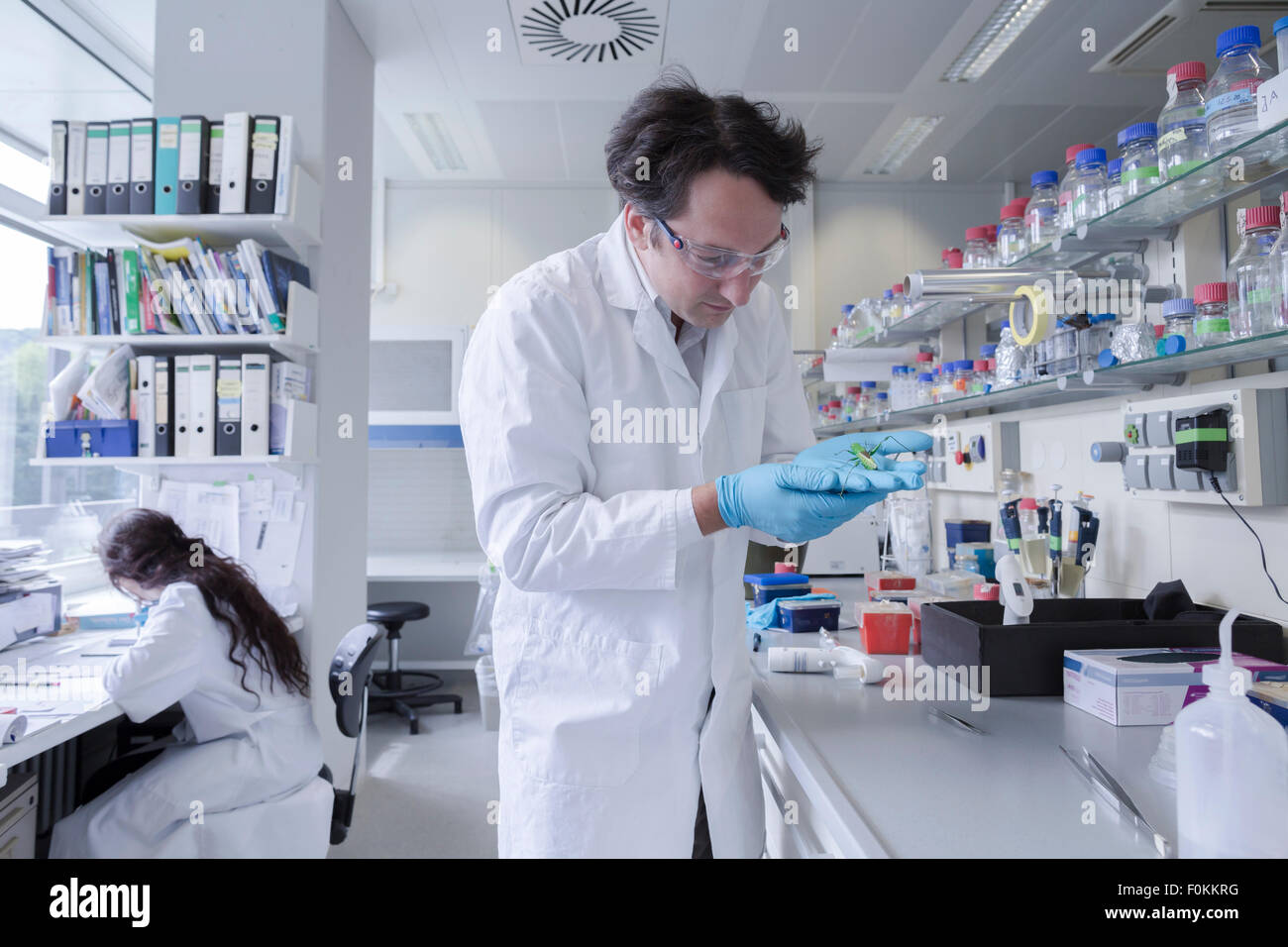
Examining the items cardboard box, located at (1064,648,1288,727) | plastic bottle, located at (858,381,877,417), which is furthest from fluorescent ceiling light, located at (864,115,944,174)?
cardboard box, located at (1064,648,1288,727)

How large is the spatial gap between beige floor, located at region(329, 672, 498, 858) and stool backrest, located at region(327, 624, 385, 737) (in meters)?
0.70

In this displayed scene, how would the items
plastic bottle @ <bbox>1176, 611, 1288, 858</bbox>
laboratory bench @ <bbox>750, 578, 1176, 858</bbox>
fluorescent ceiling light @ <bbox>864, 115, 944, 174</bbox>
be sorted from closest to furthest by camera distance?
1. plastic bottle @ <bbox>1176, 611, 1288, 858</bbox>
2. laboratory bench @ <bbox>750, 578, 1176, 858</bbox>
3. fluorescent ceiling light @ <bbox>864, 115, 944, 174</bbox>

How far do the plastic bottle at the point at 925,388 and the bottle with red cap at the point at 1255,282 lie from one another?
98 centimetres

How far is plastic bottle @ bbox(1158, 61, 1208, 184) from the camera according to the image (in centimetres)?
121

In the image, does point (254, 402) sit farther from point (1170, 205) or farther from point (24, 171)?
point (1170, 205)

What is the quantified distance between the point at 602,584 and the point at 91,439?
1975 millimetres

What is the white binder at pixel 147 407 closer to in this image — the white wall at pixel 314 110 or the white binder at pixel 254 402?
the white binder at pixel 254 402

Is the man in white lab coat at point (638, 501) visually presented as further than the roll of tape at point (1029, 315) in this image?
No

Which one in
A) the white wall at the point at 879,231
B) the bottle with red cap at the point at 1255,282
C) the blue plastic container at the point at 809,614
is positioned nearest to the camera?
the bottle with red cap at the point at 1255,282

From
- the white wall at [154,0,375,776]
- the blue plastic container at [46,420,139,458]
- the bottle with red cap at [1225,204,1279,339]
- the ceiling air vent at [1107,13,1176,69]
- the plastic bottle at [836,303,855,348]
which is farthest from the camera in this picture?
the plastic bottle at [836,303,855,348]

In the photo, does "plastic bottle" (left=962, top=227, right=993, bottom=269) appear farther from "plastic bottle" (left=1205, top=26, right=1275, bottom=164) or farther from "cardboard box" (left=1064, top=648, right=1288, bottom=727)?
"cardboard box" (left=1064, top=648, right=1288, bottom=727)

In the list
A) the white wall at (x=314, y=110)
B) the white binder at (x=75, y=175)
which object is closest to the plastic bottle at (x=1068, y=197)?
the white wall at (x=314, y=110)

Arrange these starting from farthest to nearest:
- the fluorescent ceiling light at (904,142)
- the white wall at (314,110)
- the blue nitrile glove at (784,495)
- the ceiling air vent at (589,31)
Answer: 1. the fluorescent ceiling light at (904,142)
2. the ceiling air vent at (589,31)
3. the white wall at (314,110)
4. the blue nitrile glove at (784,495)

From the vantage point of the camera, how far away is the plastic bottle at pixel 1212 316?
1154 millimetres
